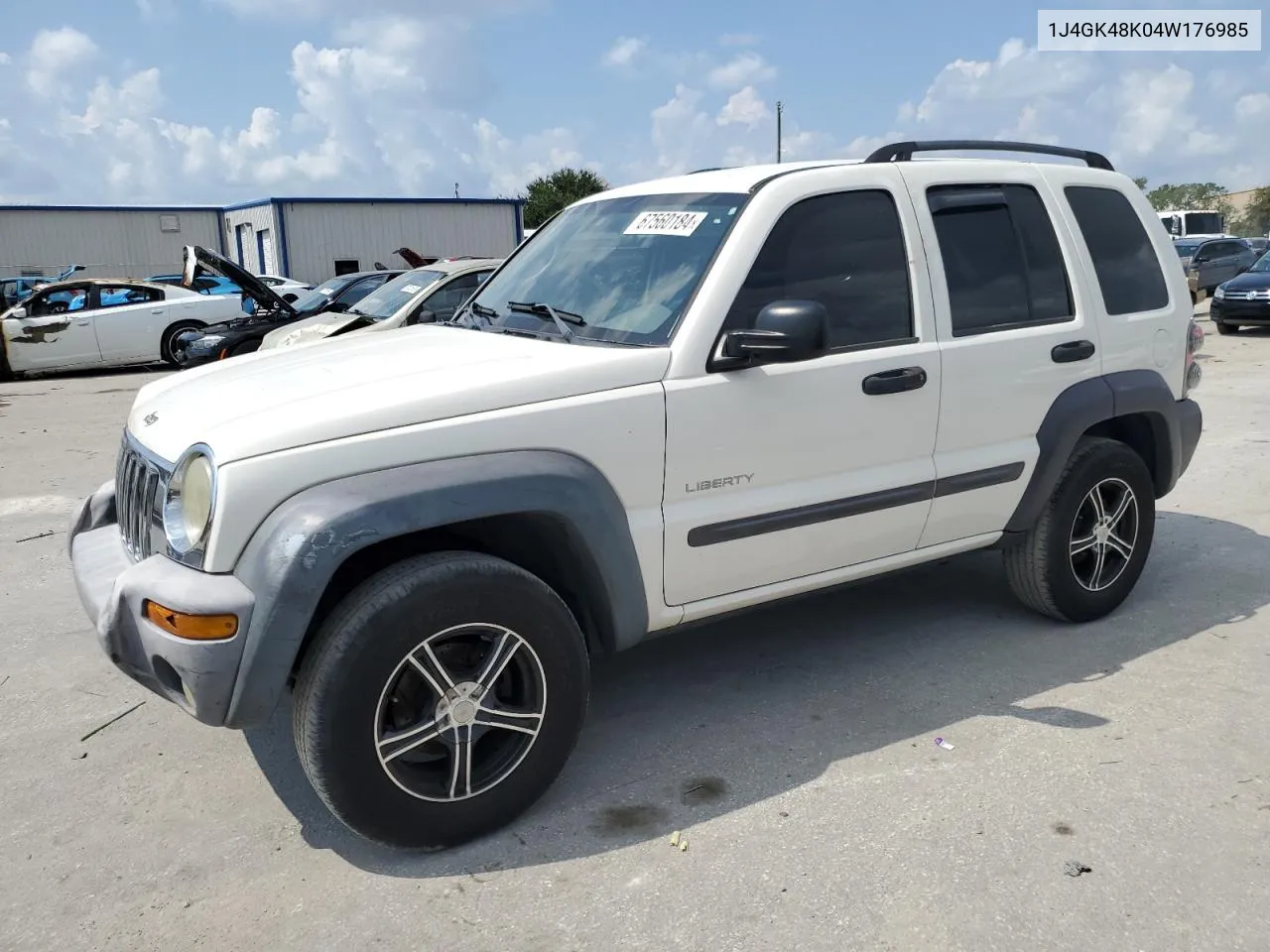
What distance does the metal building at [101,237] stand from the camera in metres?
31.7

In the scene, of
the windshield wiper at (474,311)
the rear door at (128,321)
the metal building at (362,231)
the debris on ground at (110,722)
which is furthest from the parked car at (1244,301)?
the metal building at (362,231)

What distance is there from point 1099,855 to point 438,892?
1.80 meters

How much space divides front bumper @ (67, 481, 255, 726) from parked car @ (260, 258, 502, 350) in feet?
20.7

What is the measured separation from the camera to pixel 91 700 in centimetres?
396

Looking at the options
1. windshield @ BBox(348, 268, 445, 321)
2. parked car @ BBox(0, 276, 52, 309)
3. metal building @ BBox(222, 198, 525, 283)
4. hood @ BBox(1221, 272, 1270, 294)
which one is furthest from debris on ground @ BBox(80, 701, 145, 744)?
metal building @ BBox(222, 198, 525, 283)

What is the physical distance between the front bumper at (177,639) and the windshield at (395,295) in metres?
6.88

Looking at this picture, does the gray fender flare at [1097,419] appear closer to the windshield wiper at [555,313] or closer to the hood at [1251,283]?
the windshield wiper at [555,313]

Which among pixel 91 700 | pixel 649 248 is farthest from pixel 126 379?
pixel 649 248

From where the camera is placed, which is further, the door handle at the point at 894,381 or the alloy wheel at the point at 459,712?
the door handle at the point at 894,381

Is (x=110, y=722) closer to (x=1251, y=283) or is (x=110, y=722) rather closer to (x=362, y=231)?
(x=1251, y=283)

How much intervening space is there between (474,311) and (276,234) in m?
28.4

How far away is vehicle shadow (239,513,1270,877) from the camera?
3.12 meters

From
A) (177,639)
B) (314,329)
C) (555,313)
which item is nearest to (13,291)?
(314,329)

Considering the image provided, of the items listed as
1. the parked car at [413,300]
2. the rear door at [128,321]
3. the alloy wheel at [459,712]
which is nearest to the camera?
the alloy wheel at [459,712]
